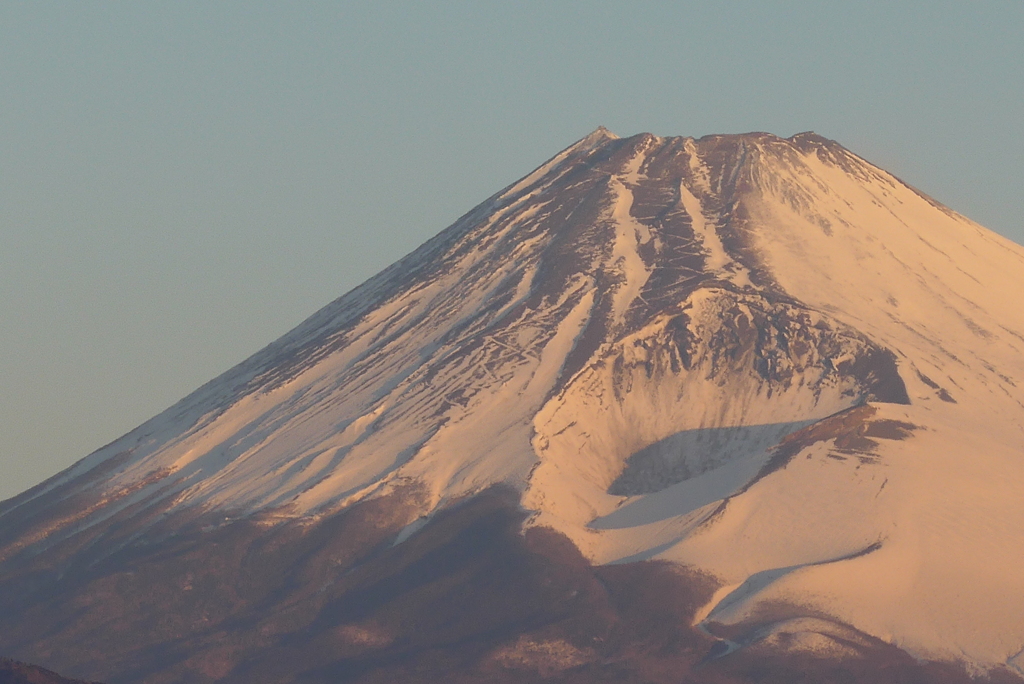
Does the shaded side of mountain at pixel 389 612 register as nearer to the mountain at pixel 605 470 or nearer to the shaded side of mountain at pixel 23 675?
the mountain at pixel 605 470

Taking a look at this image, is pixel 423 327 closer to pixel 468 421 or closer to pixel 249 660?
pixel 468 421

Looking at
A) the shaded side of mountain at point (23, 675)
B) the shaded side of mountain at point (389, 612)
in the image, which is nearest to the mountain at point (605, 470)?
the shaded side of mountain at point (389, 612)

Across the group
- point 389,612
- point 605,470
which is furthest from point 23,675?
point 605,470

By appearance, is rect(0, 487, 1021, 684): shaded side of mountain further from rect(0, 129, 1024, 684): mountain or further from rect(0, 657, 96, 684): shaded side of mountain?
rect(0, 657, 96, 684): shaded side of mountain

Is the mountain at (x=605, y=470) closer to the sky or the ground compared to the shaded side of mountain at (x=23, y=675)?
closer to the ground

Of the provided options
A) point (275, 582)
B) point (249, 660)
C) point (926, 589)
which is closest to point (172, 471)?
point (275, 582)

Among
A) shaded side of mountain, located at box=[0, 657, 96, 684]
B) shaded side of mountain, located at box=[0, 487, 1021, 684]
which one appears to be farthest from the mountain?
shaded side of mountain, located at box=[0, 657, 96, 684]
